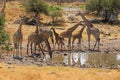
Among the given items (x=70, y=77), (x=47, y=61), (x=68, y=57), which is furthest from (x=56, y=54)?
(x=70, y=77)

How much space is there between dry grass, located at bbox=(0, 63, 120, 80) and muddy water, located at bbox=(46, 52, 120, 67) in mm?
3190

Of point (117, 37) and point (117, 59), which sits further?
point (117, 37)

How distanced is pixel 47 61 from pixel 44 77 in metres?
6.31

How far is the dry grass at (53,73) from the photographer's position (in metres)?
18.6

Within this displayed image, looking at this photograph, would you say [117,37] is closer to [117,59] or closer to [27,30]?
[27,30]

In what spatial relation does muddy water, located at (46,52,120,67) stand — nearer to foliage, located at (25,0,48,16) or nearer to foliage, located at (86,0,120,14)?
foliage, located at (25,0,48,16)

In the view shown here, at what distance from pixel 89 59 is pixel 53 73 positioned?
7.42 m

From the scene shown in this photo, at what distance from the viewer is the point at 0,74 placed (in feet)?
61.6

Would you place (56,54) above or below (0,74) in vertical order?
below

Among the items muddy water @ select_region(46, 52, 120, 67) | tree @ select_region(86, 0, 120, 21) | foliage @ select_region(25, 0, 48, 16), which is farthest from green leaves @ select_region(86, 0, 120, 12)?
muddy water @ select_region(46, 52, 120, 67)

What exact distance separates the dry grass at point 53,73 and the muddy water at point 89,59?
3.19m

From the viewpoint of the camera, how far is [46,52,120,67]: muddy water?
2471 centimetres

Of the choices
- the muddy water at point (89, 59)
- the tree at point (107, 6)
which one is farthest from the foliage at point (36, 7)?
the muddy water at point (89, 59)

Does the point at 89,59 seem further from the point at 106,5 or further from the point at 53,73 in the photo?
the point at 106,5
